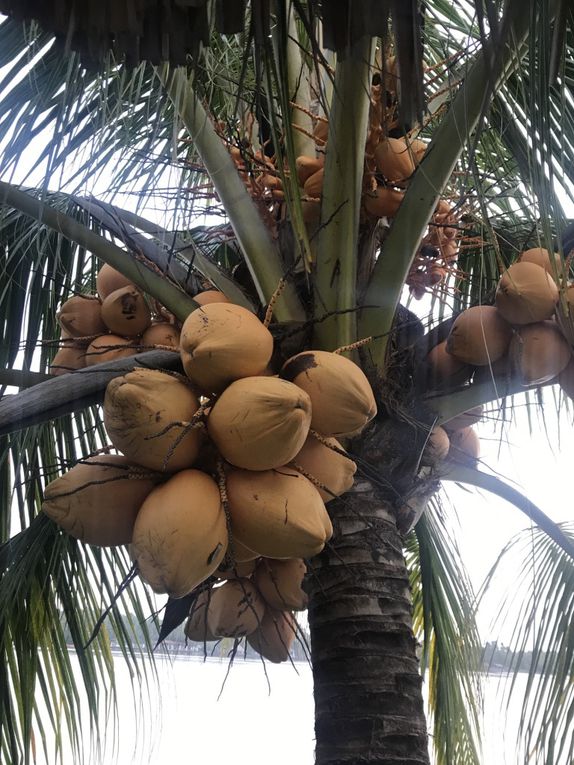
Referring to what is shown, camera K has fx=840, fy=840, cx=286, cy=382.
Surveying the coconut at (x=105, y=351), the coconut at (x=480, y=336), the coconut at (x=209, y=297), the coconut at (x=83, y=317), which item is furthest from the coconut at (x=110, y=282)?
the coconut at (x=480, y=336)

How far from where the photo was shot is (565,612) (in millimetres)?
2094

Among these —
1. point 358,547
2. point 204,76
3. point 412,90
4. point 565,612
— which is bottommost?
point 565,612

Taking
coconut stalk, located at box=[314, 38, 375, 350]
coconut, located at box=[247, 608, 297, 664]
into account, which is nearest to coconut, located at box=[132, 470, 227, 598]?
coconut stalk, located at box=[314, 38, 375, 350]

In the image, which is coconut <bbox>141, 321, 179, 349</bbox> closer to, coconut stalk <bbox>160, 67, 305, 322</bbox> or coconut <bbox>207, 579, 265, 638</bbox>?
coconut stalk <bbox>160, 67, 305, 322</bbox>

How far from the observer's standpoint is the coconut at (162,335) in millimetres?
1665

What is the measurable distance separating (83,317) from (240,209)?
0.42 metres

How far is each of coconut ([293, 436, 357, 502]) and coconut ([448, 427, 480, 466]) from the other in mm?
571

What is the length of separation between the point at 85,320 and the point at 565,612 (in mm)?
1361

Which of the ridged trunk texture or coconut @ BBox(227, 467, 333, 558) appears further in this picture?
the ridged trunk texture

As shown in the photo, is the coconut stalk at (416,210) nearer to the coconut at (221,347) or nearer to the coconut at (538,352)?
the coconut at (538,352)

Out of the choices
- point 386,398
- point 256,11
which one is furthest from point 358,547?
point 256,11

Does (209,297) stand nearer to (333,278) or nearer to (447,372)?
(333,278)

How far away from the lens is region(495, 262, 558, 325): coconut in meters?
1.57

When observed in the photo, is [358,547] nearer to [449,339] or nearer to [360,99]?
[449,339]
